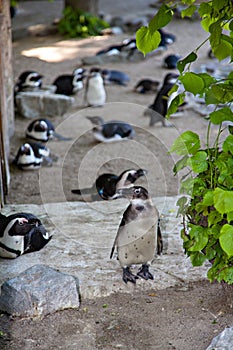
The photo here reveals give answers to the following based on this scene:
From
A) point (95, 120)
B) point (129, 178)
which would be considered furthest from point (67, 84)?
point (129, 178)

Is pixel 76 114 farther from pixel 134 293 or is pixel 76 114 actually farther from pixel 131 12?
pixel 131 12

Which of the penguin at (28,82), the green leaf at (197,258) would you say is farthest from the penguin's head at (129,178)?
the penguin at (28,82)

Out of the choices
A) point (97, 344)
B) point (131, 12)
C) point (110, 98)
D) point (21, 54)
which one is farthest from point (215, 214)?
point (131, 12)

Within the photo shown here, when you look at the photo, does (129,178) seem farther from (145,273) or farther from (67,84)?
(67,84)

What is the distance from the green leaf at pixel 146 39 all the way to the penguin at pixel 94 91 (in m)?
5.69

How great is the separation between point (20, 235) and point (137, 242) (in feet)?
2.69

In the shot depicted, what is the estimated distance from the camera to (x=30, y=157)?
6836 mm

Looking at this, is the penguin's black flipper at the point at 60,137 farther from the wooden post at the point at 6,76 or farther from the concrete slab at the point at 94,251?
the concrete slab at the point at 94,251

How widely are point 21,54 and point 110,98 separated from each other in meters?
2.72

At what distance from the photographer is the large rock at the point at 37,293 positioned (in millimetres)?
3775

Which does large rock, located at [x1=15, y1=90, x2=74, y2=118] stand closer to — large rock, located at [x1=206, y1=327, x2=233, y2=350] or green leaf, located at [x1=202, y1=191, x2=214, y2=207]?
green leaf, located at [x1=202, y1=191, x2=214, y2=207]

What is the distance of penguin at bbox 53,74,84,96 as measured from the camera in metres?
9.41

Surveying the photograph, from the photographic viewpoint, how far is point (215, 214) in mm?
3396

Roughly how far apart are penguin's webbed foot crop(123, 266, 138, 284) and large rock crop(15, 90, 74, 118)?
4.77 metres
